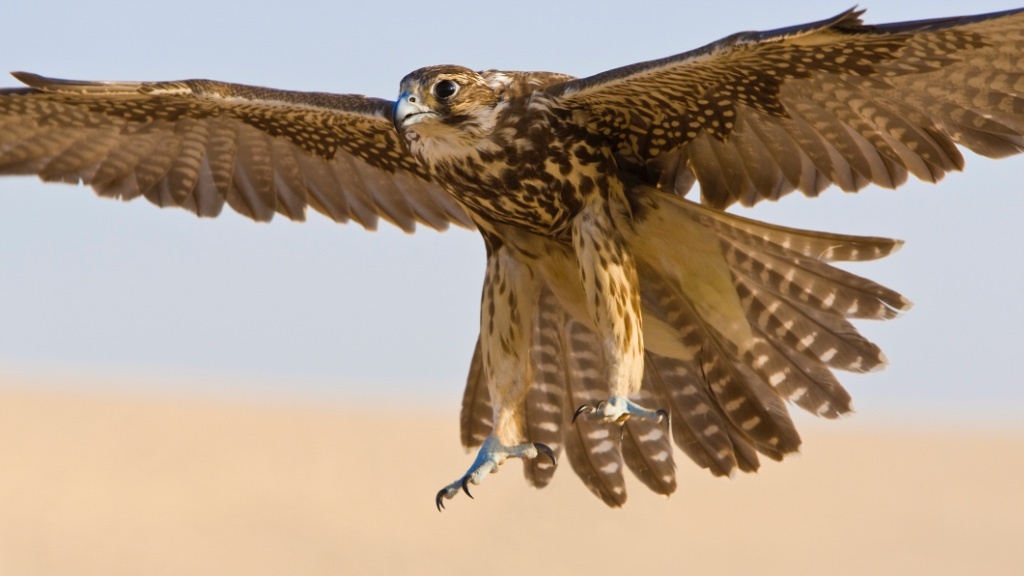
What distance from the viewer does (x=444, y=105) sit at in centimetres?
655

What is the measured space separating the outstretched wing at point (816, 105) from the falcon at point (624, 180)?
10 millimetres

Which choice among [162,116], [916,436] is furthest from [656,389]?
[916,436]

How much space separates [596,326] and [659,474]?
3.53 ft

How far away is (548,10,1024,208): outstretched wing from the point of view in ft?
19.8

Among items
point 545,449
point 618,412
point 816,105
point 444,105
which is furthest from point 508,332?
point 816,105

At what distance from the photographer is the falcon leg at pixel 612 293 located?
6648 mm

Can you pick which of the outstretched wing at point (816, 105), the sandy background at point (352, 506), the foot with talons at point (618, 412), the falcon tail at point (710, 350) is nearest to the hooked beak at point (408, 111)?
the outstretched wing at point (816, 105)

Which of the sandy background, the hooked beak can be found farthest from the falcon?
the sandy background

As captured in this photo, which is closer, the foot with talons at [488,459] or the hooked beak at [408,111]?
the hooked beak at [408,111]

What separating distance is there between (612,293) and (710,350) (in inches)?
32.0

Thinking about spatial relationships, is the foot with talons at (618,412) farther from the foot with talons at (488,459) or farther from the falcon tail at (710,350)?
the falcon tail at (710,350)

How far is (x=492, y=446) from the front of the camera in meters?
6.93

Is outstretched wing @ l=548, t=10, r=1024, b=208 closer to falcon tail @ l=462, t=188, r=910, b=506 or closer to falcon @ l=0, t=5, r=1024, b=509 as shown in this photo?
falcon @ l=0, t=5, r=1024, b=509

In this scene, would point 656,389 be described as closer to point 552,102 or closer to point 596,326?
point 596,326
